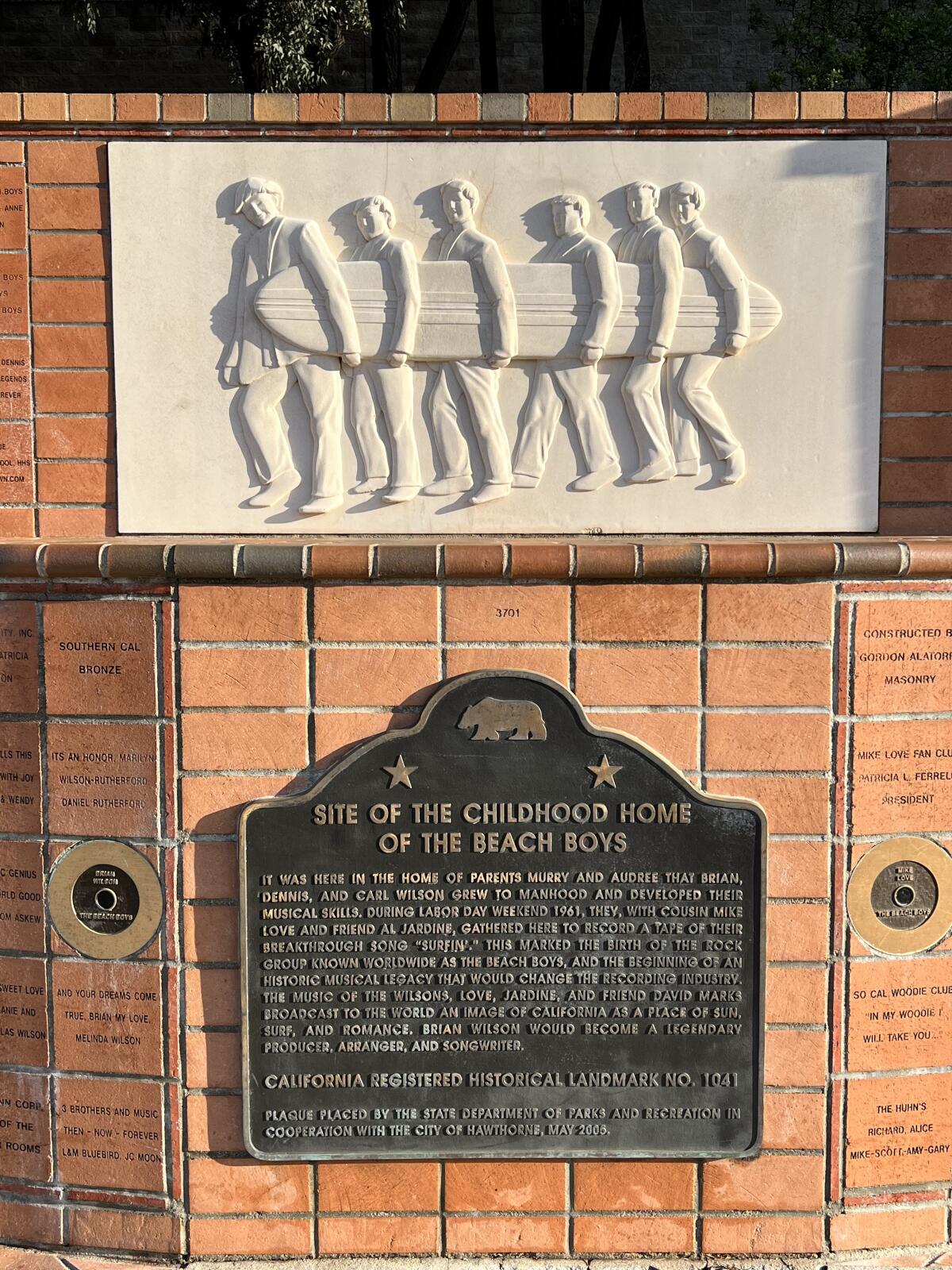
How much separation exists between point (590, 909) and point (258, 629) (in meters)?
1.45

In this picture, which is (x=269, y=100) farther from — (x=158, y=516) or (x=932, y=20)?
(x=932, y=20)

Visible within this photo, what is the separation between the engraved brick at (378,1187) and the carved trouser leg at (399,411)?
2364mm

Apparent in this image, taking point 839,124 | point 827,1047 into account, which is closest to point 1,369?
point 839,124

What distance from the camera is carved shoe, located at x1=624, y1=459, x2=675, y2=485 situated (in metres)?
3.67

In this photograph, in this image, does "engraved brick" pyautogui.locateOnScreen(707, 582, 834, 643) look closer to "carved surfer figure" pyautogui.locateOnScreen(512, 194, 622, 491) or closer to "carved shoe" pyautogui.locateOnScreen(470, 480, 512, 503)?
"carved surfer figure" pyautogui.locateOnScreen(512, 194, 622, 491)

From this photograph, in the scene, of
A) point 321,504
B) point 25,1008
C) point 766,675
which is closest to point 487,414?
point 321,504

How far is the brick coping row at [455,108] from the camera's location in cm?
355

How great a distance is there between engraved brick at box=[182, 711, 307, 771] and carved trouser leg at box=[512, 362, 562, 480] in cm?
117

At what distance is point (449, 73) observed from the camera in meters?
11.6

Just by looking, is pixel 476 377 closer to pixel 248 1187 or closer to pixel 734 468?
pixel 734 468

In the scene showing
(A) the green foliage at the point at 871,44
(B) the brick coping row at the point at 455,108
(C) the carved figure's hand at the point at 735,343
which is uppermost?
(A) the green foliage at the point at 871,44

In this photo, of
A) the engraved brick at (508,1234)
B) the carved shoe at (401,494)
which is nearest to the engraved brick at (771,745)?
the carved shoe at (401,494)

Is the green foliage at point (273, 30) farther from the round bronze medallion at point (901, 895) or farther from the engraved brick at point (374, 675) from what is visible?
the round bronze medallion at point (901, 895)

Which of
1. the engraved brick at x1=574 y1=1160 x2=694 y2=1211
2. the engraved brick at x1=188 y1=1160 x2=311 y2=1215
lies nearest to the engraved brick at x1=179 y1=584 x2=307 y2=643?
the engraved brick at x1=188 y1=1160 x2=311 y2=1215
